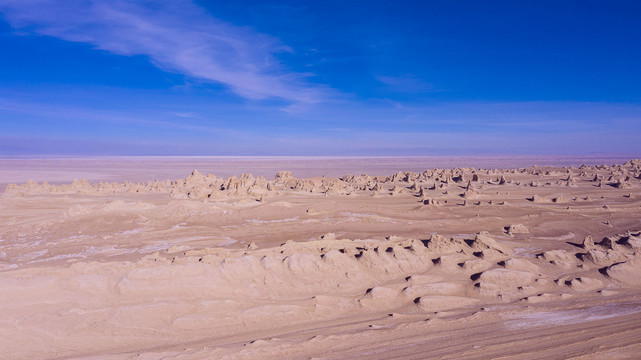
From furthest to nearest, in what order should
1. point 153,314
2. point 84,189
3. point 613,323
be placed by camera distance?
point 84,189, point 153,314, point 613,323

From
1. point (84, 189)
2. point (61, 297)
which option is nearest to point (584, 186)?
point (61, 297)

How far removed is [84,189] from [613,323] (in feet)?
72.0

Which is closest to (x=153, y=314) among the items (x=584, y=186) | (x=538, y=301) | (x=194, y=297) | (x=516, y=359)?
(x=194, y=297)

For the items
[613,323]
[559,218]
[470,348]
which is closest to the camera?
[470,348]

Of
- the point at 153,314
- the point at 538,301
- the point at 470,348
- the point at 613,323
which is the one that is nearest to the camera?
the point at 470,348

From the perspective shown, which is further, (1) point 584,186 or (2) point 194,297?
(1) point 584,186

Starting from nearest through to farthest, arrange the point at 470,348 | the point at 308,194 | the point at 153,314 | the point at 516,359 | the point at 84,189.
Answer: the point at 516,359, the point at 470,348, the point at 153,314, the point at 308,194, the point at 84,189

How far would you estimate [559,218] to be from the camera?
12.3 m

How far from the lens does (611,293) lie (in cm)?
602

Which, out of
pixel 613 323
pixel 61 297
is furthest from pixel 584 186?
pixel 61 297

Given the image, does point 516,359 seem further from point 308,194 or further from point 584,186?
point 584,186

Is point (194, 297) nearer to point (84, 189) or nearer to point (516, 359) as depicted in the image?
point (516, 359)

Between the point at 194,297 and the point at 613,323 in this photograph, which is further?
the point at 194,297

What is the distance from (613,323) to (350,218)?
8.19 metres
